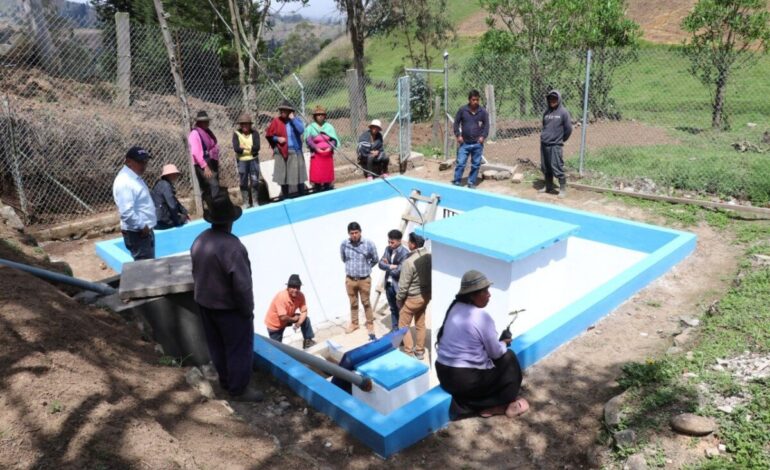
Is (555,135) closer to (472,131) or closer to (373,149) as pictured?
(472,131)

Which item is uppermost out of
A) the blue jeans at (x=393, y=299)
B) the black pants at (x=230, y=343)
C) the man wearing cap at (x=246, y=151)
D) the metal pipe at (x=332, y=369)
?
the man wearing cap at (x=246, y=151)

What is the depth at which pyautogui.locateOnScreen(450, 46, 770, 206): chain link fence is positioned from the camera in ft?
32.6

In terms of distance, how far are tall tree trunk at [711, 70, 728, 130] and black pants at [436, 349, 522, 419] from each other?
11773 millimetres

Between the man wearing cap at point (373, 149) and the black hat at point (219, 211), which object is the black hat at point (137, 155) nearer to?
the black hat at point (219, 211)

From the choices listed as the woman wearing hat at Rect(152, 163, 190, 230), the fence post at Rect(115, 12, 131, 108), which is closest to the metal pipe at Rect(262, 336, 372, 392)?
the woman wearing hat at Rect(152, 163, 190, 230)

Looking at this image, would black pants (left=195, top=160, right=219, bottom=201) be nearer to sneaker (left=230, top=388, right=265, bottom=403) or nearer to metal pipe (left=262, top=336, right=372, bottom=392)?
metal pipe (left=262, top=336, right=372, bottom=392)

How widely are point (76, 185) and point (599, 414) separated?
8.13 metres

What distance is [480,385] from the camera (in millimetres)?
4566

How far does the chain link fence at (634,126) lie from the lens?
32.6 ft

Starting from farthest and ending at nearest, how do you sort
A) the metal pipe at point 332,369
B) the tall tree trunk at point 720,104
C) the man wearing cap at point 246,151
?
1. the tall tree trunk at point 720,104
2. the man wearing cap at point 246,151
3. the metal pipe at point 332,369

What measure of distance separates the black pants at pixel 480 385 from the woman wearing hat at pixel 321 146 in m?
5.96

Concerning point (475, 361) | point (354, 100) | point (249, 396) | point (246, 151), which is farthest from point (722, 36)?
point (249, 396)

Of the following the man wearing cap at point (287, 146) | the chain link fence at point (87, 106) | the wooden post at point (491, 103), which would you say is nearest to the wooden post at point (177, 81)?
the chain link fence at point (87, 106)

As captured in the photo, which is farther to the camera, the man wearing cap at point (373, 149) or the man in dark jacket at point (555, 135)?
the man wearing cap at point (373, 149)
